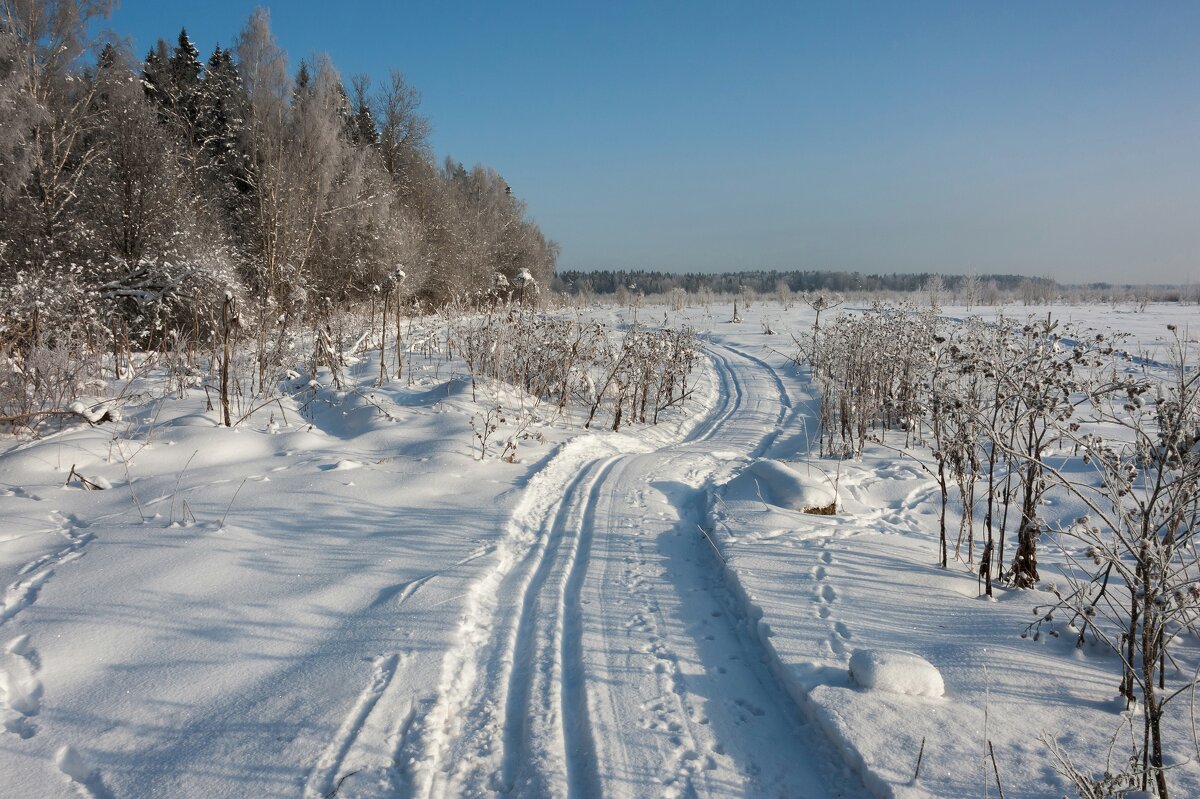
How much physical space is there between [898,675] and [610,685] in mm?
1268

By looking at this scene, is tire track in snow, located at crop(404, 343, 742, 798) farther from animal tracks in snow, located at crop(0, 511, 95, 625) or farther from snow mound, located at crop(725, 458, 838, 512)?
animal tracks in snow, located at crop(0, 511, 95, 625)

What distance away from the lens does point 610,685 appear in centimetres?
288

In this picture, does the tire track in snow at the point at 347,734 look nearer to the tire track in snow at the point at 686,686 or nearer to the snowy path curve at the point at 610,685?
the snowy path curve at the point at 610,685

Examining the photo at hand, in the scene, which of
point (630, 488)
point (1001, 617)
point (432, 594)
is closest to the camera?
point (1001, 617)

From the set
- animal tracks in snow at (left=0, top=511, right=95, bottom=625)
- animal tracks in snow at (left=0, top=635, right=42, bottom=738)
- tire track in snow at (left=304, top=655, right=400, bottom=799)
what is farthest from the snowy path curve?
animal tracks in snow at (left=0, top=511, right=95, bottom=625)

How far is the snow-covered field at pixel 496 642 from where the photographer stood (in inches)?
93.2

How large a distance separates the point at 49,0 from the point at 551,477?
14155mm

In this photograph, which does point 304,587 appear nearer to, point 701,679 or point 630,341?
point 701,679

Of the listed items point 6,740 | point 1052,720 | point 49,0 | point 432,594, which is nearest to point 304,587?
point 432,594

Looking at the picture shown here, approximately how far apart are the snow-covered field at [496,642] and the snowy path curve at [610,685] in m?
0.01

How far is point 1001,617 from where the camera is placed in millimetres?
3467

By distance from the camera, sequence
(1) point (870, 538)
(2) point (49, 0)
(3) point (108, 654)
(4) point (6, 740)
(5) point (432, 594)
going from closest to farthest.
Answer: (4) point (6, 740), (3) point (108, 654), (5) point (432, 594), (1) point (870, 538), (2) point (49, 0)

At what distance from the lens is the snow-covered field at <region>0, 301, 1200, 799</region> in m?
2.37

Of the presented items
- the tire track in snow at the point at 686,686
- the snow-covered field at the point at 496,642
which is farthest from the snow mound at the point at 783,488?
the tire track in snow at the point at 686,686
